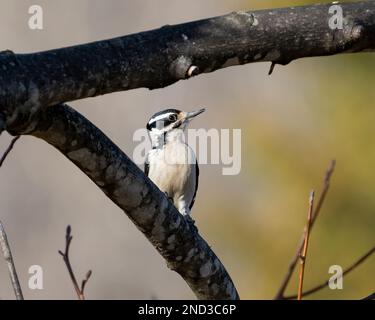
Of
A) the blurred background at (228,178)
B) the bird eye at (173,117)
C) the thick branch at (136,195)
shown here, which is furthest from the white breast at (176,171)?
the blurred background at (228,178)

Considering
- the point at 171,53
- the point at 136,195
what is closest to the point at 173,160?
the point at 136,195

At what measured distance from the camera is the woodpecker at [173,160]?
500 cm

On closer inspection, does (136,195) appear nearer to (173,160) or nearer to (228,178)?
(173,160)

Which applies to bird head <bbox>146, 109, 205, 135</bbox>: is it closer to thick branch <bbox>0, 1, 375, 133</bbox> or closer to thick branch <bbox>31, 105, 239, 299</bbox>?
thick branch <bbox>31, 105, 239, 299</bbox>

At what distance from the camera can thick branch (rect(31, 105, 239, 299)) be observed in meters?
2.67

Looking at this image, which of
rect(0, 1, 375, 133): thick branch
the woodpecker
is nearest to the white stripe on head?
the woodpecker

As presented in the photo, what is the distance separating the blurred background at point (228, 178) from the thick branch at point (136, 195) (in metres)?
4.15

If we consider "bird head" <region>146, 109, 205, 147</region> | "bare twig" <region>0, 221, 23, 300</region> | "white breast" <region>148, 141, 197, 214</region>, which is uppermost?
"bird head" <region>146, 109, 205, 147</region>

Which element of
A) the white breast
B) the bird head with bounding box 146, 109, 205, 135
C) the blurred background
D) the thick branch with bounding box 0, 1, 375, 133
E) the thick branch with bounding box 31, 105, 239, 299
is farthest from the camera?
the blurred background

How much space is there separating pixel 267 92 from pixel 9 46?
4.46 metres

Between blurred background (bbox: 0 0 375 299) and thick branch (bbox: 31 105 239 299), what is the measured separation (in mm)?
4151

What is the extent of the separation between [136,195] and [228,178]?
6937 mm

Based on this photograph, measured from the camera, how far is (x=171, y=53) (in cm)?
261

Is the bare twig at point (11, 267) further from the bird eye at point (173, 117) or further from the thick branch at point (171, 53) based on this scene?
the bird eye at point (173, 117)
